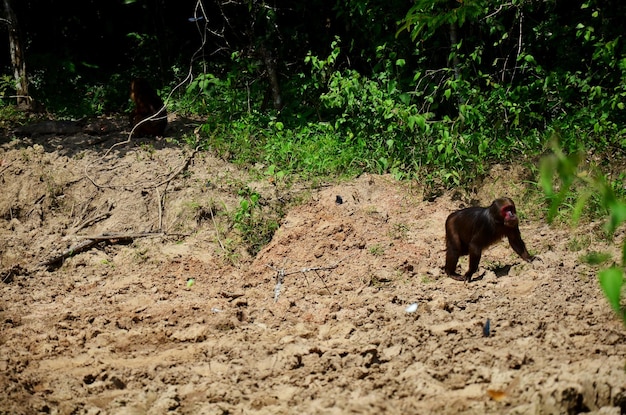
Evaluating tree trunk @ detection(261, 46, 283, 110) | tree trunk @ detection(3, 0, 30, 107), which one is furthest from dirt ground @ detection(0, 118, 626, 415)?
tree trunk @ detection(3, 0, 30, 107)

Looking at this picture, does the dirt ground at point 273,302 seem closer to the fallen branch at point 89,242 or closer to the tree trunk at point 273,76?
the fallen branch at point 89,242

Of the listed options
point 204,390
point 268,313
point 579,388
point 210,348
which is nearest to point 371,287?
point 268,313

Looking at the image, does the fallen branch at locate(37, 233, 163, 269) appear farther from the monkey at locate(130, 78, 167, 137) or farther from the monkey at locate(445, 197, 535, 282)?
the monkey at locate(445, 197, 535, 282)

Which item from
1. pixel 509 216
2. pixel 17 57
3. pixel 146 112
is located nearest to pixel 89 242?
pixel 146 112

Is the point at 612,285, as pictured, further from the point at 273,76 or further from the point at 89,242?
the point at 273,76

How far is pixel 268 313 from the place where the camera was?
17.0 ft

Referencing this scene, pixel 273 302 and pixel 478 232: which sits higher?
pixel 478 232

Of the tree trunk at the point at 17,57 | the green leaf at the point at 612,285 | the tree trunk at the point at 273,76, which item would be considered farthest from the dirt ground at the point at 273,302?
the green leaf at the point at 612,285

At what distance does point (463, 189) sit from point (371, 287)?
7.04ft

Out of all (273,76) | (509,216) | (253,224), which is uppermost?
(509,216)

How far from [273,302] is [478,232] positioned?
6.23 feet

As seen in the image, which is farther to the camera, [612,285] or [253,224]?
[253,224]

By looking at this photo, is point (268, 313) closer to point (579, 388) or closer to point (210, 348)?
point (210, 348)

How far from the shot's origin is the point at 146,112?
9.03 metres
